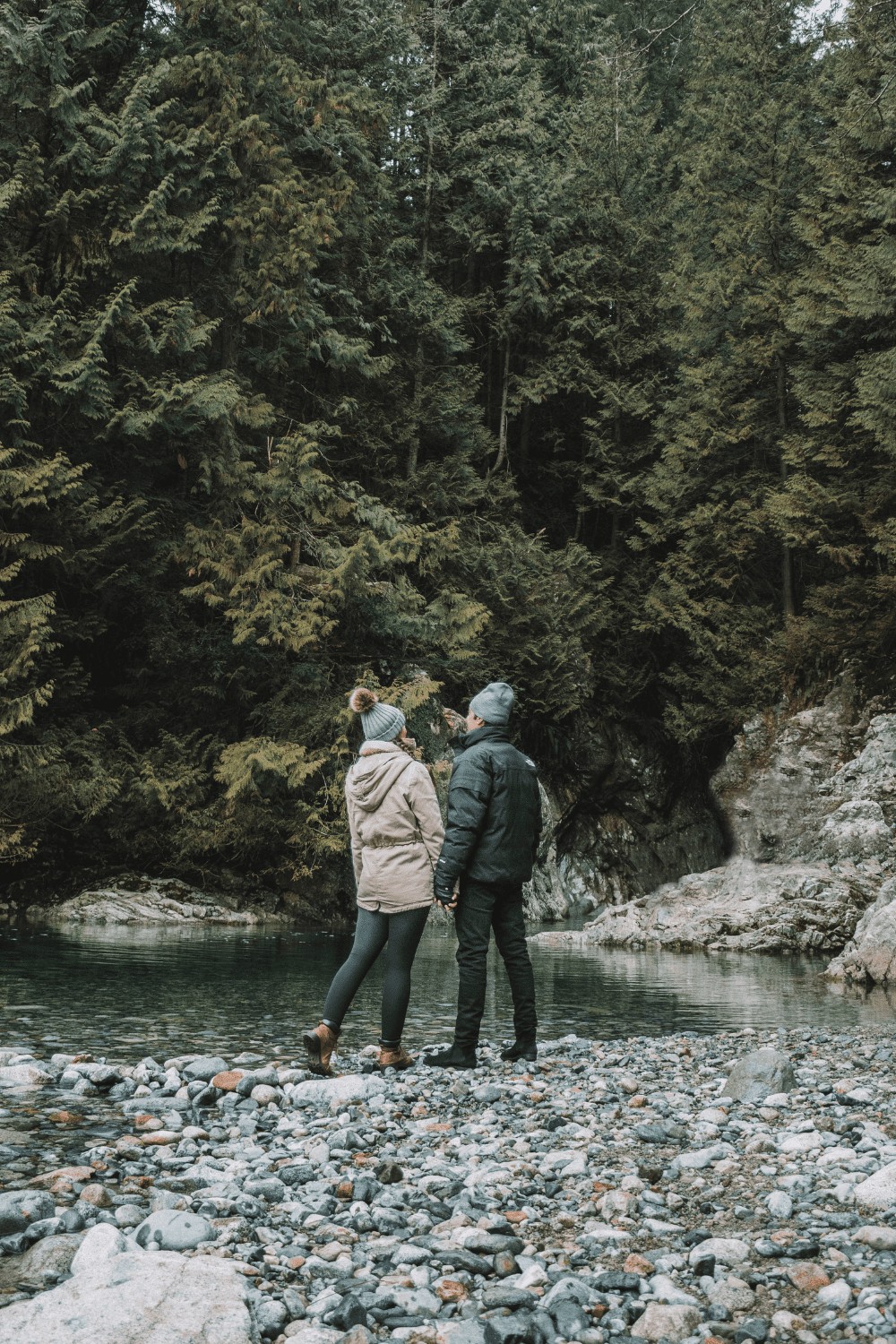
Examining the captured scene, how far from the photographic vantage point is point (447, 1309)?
2809 mm

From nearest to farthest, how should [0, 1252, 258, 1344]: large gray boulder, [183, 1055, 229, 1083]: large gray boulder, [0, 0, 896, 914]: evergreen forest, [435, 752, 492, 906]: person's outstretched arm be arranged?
[0, 1252, 258, 1344]: large gray boulder < [183, 1055, 229, 1083]: large gray boulder < [435, 752, 492, 906]: person's outstretched arm < [0, 0, 896, 914]: evergreen forest

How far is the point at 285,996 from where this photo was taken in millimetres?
9008

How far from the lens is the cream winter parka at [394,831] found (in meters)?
6.02

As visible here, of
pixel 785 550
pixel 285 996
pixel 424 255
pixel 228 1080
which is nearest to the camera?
pixel 228 1080

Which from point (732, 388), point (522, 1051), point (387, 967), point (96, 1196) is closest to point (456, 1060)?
point (522, 1051)

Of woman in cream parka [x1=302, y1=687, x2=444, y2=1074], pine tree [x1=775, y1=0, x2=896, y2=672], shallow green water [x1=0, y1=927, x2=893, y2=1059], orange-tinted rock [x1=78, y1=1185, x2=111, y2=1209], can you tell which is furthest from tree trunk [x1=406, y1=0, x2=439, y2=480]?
orange-tinted rock [x1=78, y1=1185, x2=111, y2=1209]

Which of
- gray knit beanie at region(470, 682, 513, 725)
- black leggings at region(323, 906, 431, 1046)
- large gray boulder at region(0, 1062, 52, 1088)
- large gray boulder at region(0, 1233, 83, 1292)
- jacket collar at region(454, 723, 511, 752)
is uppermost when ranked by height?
gray knit beanie at region(470, 682, 513, 725)

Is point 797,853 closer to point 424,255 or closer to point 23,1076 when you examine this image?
point 424,255

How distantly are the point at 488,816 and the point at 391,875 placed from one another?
0.70m

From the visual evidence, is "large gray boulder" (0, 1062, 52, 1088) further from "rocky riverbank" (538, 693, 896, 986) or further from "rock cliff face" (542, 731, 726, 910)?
"rock cliff face" (542, 731, 726, 910)

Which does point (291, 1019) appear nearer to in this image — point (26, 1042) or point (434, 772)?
point (26, 1042)

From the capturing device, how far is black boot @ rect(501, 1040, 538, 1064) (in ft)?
20.9

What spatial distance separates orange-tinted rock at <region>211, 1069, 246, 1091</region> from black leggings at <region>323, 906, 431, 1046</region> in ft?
2.15

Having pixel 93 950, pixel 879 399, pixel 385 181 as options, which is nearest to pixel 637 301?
pixel 385 181
